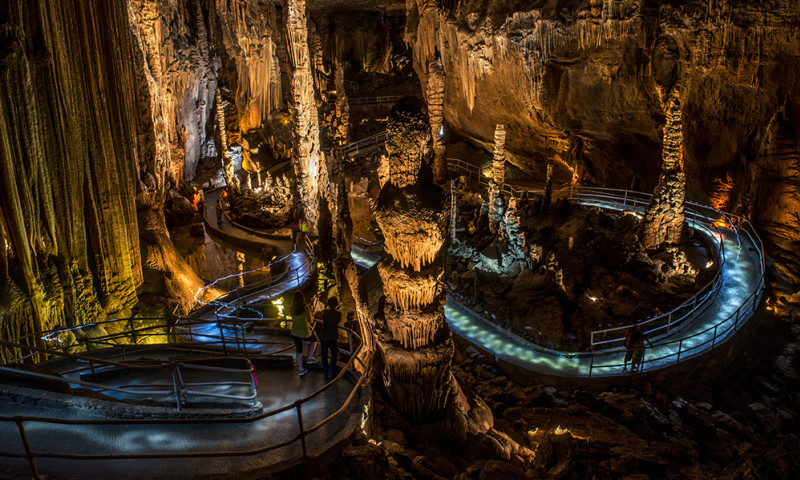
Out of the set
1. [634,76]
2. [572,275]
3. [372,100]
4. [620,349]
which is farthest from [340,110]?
[620,349]

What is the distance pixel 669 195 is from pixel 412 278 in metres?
8.54

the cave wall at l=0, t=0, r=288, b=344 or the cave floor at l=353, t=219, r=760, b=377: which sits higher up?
the cave wall at l=0, t=0, r=288, b=344

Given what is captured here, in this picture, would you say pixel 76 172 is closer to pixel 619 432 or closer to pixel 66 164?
pixel 66 164

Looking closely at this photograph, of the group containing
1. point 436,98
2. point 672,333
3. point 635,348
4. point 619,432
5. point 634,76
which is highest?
point 634,76

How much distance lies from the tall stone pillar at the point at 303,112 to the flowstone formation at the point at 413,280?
27.9ft

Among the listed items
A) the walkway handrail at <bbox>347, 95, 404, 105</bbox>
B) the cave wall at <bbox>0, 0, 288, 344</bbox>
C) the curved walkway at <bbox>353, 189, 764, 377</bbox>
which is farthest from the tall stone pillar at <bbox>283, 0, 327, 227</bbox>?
the walkway handrail at <bbox>347, 95, 404, 105</bbox>

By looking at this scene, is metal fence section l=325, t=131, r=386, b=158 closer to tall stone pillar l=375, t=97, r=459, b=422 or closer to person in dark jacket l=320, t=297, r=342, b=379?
tall stone pillar l=375, t=97, r=459, b=422

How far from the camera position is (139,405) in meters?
4.80

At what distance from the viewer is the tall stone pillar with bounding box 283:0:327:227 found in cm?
1412

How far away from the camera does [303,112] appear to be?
14625 millimetres

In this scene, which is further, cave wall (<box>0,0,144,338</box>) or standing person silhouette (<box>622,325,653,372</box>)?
standing person silhouette (<box>622,325,653,372</box>)

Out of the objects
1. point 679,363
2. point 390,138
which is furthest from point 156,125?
point 679,363

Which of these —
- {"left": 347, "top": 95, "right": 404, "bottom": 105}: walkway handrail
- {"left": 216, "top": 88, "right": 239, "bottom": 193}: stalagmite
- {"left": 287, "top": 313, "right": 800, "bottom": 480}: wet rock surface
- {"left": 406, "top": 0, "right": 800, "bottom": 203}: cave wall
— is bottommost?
{"left": 287, "top": 313, "right": 800, "bottom": 480}: wet rock surface

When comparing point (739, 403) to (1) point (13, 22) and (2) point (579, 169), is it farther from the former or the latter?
(1) point (13, 22)
